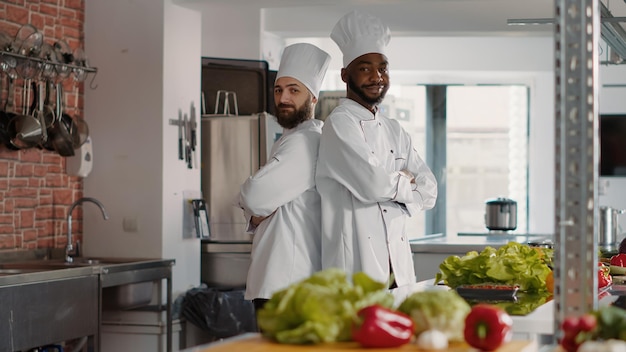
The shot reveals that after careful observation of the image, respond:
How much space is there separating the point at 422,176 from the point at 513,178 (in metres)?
7.41

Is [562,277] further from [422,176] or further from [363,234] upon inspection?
[422,176]

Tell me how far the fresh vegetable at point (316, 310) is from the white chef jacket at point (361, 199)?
1750 mm

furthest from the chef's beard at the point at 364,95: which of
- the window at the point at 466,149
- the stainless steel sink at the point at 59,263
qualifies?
the window at the point at 466,149

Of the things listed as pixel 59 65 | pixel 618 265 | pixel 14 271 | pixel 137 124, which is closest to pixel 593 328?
pixel 618 265

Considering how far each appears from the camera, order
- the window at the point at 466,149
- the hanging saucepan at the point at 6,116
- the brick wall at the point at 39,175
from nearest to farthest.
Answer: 1. the hanging saucepan at the point at 6,116
2. the brick wall at the point at 39,175
3. the window at the point at 466,149

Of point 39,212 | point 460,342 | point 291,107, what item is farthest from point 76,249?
point 460,342

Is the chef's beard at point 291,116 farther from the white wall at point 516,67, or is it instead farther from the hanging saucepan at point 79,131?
the white wall at point 516,67

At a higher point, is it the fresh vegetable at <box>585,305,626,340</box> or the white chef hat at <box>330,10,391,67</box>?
the white chef hat at <box>330,10,391,67</box>

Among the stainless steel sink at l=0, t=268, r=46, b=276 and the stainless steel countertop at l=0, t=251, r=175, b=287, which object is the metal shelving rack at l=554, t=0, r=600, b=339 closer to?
the stainless steel countertop at l=0, t=251, r=175, b=287

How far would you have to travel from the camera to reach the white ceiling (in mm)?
7539

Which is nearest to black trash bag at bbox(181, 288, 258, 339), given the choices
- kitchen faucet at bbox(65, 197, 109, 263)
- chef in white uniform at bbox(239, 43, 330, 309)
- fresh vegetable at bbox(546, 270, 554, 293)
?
kitchen faucet at bbox(65, 197, 109, 263)

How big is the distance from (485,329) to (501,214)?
19.1 feet

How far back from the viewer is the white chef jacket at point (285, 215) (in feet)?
12.4

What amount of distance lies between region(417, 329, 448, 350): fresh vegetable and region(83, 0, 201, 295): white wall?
4.25 m
